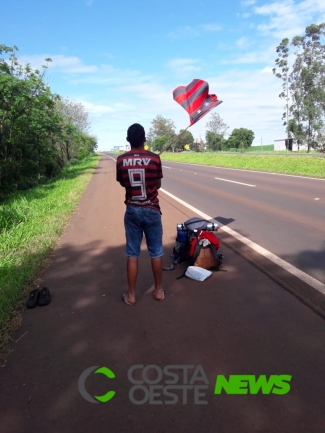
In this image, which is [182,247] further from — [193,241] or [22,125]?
[22,125]

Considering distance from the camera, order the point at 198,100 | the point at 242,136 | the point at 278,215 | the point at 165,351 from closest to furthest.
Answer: the point at 165,351 < the point at 198,100 < the point at 278,215 < the point at 242,136

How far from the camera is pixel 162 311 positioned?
12.0 ft

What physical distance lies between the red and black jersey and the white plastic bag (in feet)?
4.01

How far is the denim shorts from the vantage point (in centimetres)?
372

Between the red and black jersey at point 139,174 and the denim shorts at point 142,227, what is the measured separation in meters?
0.08

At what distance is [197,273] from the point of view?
175 inches

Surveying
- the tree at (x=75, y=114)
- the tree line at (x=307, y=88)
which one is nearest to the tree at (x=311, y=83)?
the tree line at (x=307, y=88)

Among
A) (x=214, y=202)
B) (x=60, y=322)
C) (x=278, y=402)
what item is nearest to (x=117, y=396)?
(x=278, y=402)

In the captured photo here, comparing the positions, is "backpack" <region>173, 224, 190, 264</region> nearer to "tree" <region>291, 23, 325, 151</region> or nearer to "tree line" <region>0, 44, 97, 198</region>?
"tree line" <region>0, 44, 97, 198</region>

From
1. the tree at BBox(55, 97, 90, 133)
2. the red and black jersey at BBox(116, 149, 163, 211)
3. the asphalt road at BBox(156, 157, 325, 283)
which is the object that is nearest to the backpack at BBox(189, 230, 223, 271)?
the asphalt road at BBox(156, 157, 325, 283)

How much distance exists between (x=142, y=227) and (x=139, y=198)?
1.11 ft

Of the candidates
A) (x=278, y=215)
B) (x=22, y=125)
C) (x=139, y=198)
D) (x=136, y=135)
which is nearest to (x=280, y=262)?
(x=139, y=198)

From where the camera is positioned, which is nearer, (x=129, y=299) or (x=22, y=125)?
(x=129, y=299)

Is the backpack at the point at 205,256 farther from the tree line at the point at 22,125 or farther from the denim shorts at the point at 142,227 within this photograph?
the tree line at the point at 22,125
